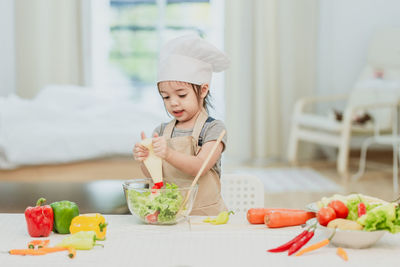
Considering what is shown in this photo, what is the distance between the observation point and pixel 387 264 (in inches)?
44.7

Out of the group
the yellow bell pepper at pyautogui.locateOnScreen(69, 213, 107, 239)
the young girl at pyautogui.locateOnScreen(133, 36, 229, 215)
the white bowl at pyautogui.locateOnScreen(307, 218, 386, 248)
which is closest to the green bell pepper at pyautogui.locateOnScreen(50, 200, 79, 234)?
the yellow bell pepper at pyautogui.locateOnScreen(69, 213, 107, 239)

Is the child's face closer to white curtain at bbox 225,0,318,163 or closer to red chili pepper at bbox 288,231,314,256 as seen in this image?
red chili pepper at bbox 288,231,314,256

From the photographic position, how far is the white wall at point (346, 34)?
5.77 m

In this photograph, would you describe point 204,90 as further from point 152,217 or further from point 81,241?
point 81,241

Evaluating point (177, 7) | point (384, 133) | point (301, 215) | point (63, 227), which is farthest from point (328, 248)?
point (177, 7)

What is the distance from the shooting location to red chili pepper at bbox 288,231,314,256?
1.20 meters

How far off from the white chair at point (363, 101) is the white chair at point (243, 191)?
316 cm

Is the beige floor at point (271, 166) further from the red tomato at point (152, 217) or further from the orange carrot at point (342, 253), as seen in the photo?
the orange carrot at point (342, 253)

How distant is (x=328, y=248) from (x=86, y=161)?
2.08 m

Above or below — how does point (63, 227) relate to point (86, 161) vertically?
above

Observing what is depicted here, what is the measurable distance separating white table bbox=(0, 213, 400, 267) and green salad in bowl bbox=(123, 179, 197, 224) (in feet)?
0.07

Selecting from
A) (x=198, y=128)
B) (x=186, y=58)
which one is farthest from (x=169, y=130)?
(x=186, y=58)

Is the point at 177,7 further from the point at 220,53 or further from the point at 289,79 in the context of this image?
the point at 220,53

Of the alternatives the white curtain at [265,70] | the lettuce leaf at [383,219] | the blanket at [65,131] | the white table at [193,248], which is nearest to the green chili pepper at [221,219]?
the white table at [193,248]
